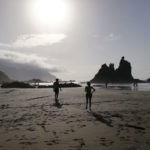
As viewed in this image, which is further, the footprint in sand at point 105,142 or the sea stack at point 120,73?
the sea stack at point 120,73


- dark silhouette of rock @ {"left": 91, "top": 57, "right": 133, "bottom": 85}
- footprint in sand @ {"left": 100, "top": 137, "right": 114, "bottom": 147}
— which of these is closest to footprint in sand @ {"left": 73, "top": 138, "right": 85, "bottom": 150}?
footprint in sand @ {"left": 100, "top": 137, "right": 114, "bottom": 147}

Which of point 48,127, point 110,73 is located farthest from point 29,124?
point 110,73

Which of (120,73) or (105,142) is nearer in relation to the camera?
(105,142)

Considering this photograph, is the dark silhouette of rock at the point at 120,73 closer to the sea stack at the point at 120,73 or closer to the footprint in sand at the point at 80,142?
the sea stack at the point at 120,73

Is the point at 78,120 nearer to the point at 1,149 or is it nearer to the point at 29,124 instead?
the point at 29,124

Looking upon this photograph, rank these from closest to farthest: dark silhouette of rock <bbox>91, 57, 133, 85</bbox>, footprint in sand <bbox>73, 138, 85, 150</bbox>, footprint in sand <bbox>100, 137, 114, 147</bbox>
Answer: footprint in sand <bbox>73, 138, 85, 150</bbox> → footprint in sand <bbox>100, 137, 114, 147</bbox> → dark silhouette of rock <bbox>91, 57, 133, 85</bbox>

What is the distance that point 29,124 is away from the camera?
38.7ft

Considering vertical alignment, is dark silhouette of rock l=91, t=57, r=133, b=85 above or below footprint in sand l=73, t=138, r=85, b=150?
above

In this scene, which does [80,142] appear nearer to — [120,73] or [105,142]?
[105,142]

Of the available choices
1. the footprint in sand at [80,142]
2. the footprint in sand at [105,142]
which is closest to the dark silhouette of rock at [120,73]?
the footprint in sand at [105,142]

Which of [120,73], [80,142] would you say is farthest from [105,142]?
[120,73]

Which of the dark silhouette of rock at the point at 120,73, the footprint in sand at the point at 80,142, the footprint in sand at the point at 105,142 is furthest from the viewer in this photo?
the dark silhouette of rock at the point at 120,73

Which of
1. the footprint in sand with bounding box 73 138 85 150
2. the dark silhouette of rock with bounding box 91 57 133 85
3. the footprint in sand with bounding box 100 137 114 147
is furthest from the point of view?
the dark silhouette of rock with bounding box 91 57 133 85

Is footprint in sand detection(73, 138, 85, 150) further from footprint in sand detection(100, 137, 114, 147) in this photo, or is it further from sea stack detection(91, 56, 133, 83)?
sea stack detection(91, 56, 133, 83)
